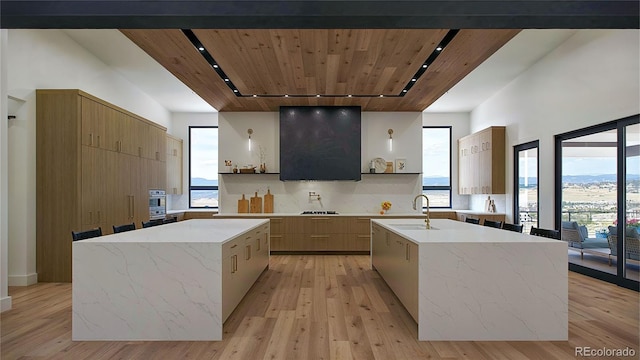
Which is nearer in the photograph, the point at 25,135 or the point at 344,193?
the point at 25,135

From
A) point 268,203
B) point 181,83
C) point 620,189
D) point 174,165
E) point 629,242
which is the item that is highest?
point 181,83

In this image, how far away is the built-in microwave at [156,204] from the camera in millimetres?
6551

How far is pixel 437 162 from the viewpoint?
29.9ft

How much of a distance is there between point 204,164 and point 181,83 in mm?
2870

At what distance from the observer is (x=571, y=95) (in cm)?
→ 520

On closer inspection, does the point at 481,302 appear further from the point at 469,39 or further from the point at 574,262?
the point at 574,262

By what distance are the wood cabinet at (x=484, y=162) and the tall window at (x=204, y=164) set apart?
6.00m

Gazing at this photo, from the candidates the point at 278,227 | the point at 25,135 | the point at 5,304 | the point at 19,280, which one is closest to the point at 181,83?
the point at 25,135

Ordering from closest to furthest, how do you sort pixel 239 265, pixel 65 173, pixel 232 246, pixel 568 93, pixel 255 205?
pixel 232 246 → pixel 239 265 → pixel 65 173 → pixel 568 93 → pixel 255 205

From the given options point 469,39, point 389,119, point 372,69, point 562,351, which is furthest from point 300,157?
point 562,351

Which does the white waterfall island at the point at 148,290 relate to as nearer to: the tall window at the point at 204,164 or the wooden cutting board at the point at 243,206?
the wooden cutting board at the point at 243,206

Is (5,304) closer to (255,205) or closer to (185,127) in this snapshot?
(255,205)

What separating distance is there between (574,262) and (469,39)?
3919 millimetres

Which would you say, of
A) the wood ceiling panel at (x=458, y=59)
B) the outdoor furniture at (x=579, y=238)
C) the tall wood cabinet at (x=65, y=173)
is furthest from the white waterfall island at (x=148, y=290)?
the outdoor furniture at (x=579, y=238)
